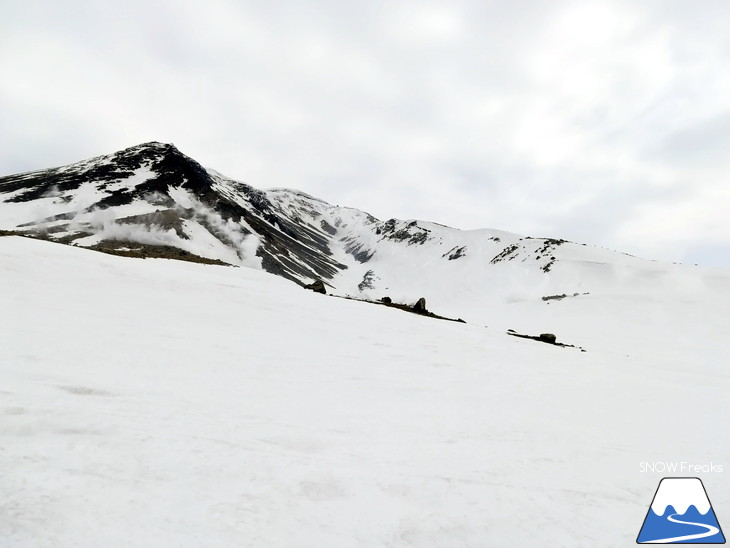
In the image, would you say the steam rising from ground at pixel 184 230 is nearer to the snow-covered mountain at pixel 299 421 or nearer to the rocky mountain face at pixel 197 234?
the rocky mountain face at pixel 197 234

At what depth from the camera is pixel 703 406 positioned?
11742 millimetres

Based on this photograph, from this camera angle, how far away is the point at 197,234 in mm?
72812

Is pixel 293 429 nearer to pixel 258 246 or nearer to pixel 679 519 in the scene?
pixel 679 519

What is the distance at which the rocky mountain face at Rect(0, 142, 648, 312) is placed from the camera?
6556 cm

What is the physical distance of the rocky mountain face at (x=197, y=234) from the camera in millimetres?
65562

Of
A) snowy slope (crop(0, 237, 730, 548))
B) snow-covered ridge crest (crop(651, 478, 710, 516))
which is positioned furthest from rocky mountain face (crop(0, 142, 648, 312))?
snow-covered ridge crest (crop(651, 478, 710, 516))

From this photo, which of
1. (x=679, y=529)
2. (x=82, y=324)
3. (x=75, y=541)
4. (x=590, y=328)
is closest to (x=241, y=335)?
(x=82, y=324)

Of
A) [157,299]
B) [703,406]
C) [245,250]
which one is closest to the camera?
[703,406]

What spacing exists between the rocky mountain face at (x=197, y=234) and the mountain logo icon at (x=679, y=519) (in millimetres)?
52870

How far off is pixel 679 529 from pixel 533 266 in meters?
70.6

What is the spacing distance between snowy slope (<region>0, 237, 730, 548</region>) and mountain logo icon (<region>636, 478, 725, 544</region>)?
0.56 ft

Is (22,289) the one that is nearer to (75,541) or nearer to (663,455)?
(75,541)

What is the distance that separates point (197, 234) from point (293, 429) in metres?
74.3

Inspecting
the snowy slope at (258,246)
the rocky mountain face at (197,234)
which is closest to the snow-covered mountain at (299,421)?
the snowy slope at (258,246)
